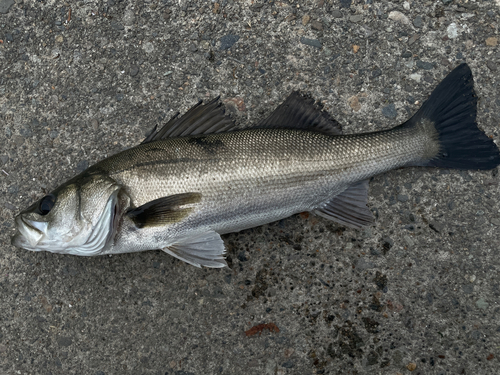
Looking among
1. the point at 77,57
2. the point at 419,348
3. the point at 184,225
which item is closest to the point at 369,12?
the point at 184,225

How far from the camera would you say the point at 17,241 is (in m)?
2.27

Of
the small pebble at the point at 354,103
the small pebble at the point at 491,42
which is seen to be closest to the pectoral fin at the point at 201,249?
the small pebble at the point at 354,103

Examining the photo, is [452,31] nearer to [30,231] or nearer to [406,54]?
[406,54]

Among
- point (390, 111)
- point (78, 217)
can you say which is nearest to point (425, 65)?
point (390, 111)

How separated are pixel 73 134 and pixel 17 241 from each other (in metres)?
0.88

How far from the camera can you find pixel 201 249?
2303 mm

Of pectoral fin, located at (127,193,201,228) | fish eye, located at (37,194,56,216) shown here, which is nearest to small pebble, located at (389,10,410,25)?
pectoral fin, located at (127,193,201,228)

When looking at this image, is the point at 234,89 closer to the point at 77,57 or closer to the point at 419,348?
the point at 77,57

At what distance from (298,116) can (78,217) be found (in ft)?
4.91

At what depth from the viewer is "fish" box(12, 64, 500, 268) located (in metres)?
2.19

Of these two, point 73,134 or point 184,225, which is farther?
point 73,134

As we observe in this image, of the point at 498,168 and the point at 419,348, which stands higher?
the point at 498,168

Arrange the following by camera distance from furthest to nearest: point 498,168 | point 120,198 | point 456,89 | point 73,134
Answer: point 73,134
point 498,168
point 456,89
point 120,198

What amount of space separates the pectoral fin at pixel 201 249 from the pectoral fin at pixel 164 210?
0.18 meters
